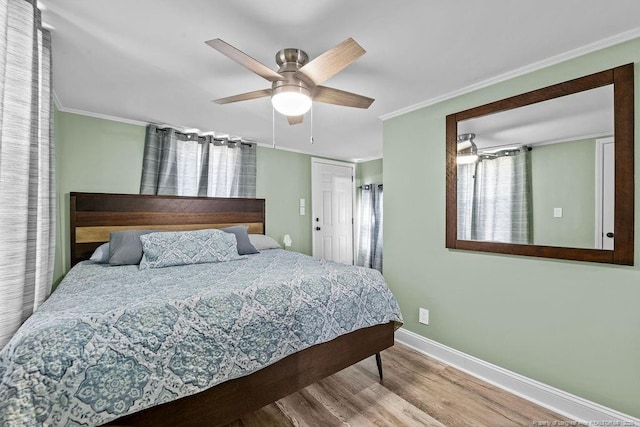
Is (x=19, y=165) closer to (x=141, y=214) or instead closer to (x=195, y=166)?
(x=141, y=214)

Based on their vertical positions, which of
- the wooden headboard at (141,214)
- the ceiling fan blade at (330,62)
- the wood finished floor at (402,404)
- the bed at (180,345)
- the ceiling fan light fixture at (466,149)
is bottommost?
the wood finished floor at (402,404)

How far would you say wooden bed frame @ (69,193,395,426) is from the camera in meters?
1.35

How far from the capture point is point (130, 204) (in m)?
3.03

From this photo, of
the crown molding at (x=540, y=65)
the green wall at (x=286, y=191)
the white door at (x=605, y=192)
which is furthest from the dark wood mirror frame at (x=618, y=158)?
the green wall at (x=286, y=191)

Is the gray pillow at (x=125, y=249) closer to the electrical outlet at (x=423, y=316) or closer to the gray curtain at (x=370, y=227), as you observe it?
the electrical outlet at (x=423, y=316)

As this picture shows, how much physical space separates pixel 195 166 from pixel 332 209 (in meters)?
2.43

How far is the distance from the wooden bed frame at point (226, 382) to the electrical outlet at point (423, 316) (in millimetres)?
608

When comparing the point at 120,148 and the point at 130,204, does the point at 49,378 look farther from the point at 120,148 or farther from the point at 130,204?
the point at 120,148

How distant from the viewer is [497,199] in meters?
2.18

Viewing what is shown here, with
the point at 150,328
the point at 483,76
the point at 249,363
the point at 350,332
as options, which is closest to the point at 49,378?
the point at 150,328

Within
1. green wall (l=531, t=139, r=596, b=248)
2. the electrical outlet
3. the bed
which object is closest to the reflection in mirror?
green wall (l=531, t=139, r=596, b=248)

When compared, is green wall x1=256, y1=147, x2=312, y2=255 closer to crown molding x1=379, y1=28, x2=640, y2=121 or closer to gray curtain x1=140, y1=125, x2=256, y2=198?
gray curtain x1=140, y1=125, x2=256, y2=198

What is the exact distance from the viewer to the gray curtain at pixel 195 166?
3205 mm

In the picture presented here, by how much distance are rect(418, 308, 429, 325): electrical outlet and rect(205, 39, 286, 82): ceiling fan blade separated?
7.70ft
